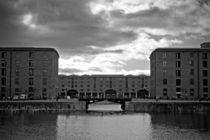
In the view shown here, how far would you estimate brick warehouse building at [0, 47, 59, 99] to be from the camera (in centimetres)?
12506

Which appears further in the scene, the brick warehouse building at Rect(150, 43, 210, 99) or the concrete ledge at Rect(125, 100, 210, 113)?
the brick warehouse building at Rect(150, 43, 210, 99)

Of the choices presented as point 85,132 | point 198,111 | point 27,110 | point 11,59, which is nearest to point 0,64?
point 11,59

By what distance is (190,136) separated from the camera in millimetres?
48500

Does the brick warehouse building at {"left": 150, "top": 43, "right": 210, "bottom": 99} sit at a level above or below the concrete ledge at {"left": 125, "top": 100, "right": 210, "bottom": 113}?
above

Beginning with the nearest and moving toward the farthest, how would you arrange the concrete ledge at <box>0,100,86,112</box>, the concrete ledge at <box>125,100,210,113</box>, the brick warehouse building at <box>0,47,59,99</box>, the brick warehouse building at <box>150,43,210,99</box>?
1. the concrete ledge at <box>125,100,210,113</box>
2. the concrete ledge at <box>0,100,86,112</box>
3. the brick warehouse building at <box>150,43,210,99</box>
4. the brick warehouse building at <box>0,47,59,99</box>

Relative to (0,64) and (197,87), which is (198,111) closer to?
(197,87)

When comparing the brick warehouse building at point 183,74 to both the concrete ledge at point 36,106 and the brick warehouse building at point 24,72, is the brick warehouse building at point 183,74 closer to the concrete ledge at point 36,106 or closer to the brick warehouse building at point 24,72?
the brick warehouse building at point 24,72

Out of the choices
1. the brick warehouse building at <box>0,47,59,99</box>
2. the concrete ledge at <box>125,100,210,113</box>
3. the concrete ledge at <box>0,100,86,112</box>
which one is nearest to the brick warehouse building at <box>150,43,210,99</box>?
the concrete ledge at <box>125,100,210,113</box>

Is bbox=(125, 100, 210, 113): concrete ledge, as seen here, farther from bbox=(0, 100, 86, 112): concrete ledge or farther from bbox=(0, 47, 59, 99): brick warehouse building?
bbox=(0, 47, 59, 99): brick warehouse building

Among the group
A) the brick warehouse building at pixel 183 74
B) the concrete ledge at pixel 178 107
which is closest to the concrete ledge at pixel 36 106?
the concrete ledge at pixel 178 107

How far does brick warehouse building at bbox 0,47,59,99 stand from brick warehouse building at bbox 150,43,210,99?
138 feet

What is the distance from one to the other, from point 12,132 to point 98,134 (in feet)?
42.9

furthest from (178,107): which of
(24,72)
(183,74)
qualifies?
(24,72)

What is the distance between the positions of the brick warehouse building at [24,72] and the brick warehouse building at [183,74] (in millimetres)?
41941
